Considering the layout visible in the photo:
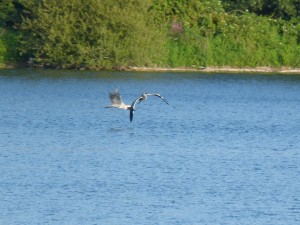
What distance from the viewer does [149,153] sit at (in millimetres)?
28172

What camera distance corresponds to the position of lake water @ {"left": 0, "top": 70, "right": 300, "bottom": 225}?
21.5m

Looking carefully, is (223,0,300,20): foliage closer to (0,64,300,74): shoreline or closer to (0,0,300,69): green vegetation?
(0,0,300,69): green vegetation

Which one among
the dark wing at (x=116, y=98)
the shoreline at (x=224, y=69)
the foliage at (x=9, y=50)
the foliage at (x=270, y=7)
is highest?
the dark wing at (x=116, y=98)

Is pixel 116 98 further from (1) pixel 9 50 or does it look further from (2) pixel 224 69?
(2) pixel 224 69

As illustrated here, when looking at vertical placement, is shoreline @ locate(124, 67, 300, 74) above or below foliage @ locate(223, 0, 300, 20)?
below

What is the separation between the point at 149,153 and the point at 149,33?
22359mm

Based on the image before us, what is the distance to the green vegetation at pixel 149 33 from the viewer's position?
162 ft

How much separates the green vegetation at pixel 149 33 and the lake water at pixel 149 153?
3.76m

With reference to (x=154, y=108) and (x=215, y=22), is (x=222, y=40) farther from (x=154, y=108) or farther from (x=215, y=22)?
(x=154, y=108)

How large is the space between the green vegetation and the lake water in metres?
3.76

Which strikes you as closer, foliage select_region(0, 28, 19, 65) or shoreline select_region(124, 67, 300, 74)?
foliage select_region(0, 28, 19, 65)

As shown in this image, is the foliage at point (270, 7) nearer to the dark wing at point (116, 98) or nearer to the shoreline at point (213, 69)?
the shoreline at point (213, 69)

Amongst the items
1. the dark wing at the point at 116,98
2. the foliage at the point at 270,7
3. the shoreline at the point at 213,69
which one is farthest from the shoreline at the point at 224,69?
the dark wing at the point at 116,98

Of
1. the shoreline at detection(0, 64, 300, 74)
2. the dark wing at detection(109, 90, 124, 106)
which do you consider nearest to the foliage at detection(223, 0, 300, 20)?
the shoreline at detection(0, 64, 300, 74)
